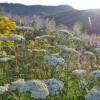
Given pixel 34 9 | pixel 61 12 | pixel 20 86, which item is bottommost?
pixel 34 9

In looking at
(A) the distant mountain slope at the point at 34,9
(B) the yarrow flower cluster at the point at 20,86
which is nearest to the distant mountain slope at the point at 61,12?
(A) the distant mountain slope at the point at 34,9

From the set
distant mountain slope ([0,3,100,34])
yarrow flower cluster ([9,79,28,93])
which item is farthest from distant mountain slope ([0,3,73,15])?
yarrow flower cluster ([9,79,28,93])

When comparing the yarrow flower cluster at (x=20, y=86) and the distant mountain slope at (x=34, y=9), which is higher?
the yarrow flower cluster at (x=20, y=86)

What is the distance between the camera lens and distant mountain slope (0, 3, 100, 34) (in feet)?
170

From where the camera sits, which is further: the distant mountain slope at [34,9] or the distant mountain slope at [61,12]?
the distant mountain slope at [34,9]

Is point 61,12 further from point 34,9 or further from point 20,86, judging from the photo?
point 20,86

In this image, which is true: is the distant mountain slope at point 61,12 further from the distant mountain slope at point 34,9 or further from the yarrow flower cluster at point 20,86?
the yarrow flower cluster at point 20,86

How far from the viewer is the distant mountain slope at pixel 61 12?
51.8 metres

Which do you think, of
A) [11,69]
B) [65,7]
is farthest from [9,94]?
[65,7]

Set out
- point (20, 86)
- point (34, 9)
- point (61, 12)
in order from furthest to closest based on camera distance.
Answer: point (34, 9), point (61, 12), point (20, 86)

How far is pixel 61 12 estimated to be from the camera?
91.3 metres

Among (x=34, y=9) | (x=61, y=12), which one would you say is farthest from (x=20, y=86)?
(x=34, y=9)

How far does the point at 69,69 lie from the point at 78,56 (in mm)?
1083

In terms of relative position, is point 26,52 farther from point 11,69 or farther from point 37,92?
point 37,92
